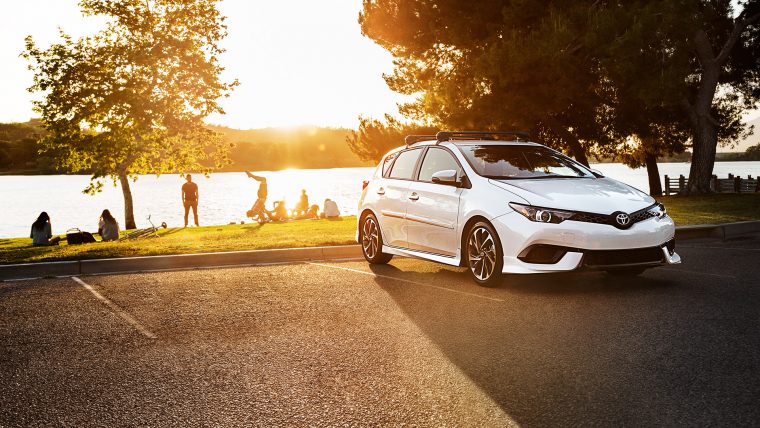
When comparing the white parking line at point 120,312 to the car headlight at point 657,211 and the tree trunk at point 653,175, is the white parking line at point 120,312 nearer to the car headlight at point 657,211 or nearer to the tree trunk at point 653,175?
the car headlight at point 657,211

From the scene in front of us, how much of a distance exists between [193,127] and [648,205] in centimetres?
3099

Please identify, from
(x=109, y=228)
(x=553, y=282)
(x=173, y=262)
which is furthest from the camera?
(x=109, y=228)

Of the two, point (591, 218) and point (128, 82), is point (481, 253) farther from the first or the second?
point (128, 82)

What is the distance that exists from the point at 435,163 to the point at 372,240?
5.71ft

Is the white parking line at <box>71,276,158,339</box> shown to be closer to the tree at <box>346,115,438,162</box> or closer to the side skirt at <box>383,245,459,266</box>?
the side skirt at <box>383,245,459,266</box>

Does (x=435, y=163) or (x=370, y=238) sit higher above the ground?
(x=435, y=163)

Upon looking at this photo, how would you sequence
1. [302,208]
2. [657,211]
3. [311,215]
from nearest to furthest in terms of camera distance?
[657,211] → [311,215] → [302,208]

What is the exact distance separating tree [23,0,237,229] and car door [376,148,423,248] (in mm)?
25633

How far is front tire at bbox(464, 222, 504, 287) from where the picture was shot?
7688 millimetres

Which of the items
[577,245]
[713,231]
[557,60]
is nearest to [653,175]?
[557,60]

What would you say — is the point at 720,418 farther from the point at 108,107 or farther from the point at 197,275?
the point at 108,107

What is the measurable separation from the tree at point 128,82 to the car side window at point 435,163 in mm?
26349

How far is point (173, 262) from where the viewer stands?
1071 centimetres

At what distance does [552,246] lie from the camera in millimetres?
7258
